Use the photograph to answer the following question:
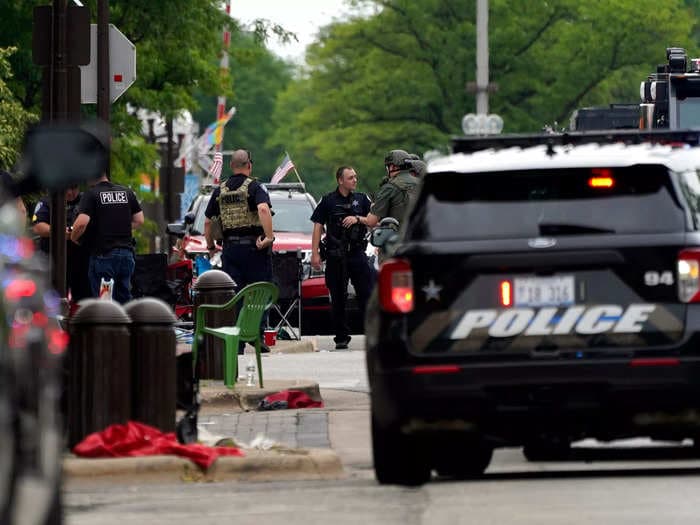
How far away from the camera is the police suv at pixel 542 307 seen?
1048 centimetres

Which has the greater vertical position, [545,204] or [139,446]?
[545,204]

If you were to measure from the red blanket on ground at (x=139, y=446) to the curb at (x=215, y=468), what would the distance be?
0.28 ft

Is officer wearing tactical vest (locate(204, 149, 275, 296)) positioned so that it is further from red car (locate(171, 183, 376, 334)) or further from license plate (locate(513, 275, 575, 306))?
license plate (locate(513, 275, 575, 306))

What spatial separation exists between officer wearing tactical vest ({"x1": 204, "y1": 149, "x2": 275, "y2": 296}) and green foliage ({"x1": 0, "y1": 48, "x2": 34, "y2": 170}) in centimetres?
490

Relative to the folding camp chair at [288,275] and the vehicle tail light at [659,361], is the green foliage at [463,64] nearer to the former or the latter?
the folding camp chair at [288,275]

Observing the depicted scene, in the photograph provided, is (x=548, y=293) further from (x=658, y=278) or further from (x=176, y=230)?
(x=176, y=230)

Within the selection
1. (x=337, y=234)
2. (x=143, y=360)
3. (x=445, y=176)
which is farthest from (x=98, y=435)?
(x=337, y=234)

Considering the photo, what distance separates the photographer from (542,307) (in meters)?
10.5

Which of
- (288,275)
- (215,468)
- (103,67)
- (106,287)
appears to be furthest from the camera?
(288,275)

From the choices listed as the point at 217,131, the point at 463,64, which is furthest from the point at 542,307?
Result: the point at 463,64

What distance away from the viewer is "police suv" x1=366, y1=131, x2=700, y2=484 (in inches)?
413

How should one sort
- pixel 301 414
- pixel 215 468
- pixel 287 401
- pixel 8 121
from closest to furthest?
pixel 215 468 < pixel 301 414 < pixel 287 401 < pixel 8 121

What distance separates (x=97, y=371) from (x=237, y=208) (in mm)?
9067

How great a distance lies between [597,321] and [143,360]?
316 cm
